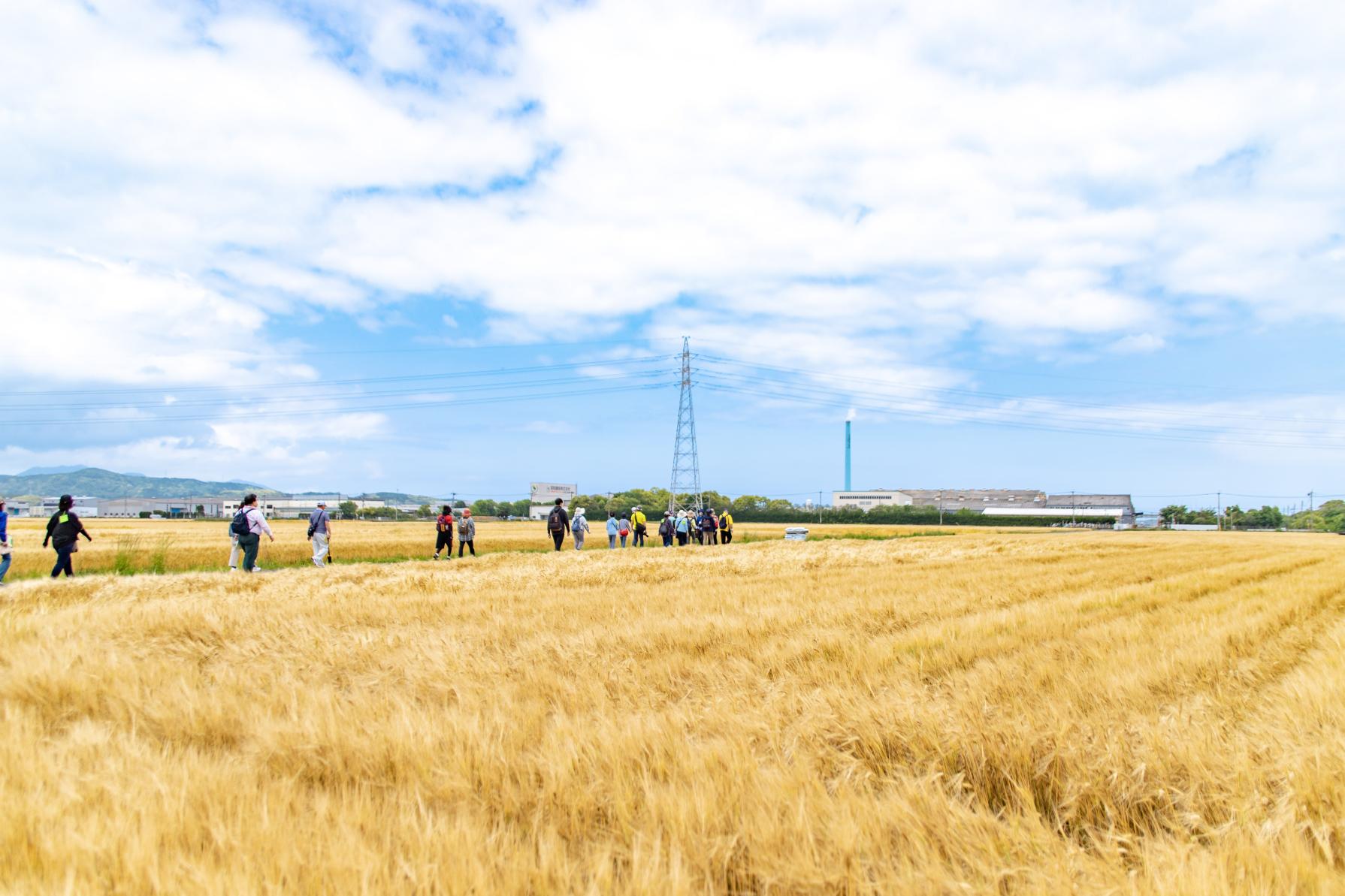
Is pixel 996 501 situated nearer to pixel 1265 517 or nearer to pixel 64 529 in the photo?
pixel 1265 517

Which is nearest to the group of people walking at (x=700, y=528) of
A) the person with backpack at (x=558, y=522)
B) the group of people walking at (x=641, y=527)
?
the group of people walking at (x=641, y=527)

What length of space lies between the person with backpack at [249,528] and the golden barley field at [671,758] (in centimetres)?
1041

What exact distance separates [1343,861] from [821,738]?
2.05 m

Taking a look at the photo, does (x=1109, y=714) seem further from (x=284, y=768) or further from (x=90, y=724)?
(x=90, y=724)

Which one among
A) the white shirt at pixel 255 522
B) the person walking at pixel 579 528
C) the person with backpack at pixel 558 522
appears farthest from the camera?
the person walking at pixel 579 528

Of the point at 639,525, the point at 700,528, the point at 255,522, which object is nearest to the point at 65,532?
the point at 255,522

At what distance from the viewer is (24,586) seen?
1348cm

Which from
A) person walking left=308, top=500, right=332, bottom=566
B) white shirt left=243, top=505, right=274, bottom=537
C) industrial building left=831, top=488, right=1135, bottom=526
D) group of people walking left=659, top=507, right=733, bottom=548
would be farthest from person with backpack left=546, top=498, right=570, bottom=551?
industrial building left=831, top=488, right=1135, bottom=526

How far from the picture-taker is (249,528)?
59.4 ft

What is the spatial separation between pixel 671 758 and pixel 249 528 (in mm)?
18106

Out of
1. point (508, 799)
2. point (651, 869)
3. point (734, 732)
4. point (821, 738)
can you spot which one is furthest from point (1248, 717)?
point (508, 799)

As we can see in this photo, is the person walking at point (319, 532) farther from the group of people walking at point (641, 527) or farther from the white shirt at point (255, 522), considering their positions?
the group of people walking at point (641, 527)

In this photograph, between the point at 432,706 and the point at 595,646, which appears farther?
the point at 595,646

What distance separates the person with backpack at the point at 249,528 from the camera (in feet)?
58.9
